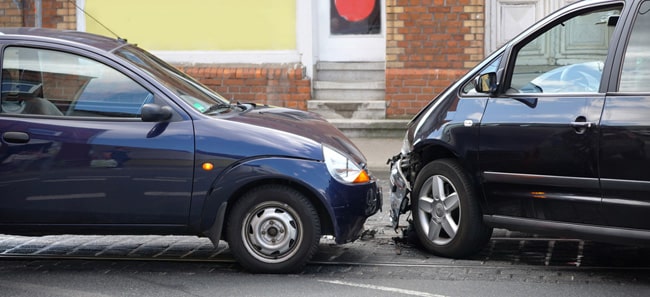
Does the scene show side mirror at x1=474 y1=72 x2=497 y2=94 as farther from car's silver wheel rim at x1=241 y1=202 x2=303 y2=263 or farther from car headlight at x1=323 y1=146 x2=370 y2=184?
car's silver wheel rim at x1=241 y1=202 x2=303 y2=263

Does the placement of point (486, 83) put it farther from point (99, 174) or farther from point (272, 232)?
point (99, 174)

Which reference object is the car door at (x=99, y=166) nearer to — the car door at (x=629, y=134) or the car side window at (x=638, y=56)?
the car door at (x=629, y=134)

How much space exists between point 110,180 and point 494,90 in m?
2.58

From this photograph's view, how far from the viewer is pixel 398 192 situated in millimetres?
7371

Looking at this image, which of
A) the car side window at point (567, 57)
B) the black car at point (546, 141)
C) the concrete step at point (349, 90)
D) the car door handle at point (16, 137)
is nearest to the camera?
the black car at point (546, 141)

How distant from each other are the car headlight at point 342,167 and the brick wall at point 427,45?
6.70m

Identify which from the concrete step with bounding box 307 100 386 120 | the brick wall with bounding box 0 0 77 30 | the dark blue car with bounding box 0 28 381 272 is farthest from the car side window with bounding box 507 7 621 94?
the brick wall with bounding box 0 0 77 30

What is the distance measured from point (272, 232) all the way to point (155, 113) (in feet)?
3.48

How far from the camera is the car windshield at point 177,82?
671 centimetres

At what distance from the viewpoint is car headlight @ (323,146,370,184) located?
253 inches

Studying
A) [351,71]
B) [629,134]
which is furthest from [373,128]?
[629,134]

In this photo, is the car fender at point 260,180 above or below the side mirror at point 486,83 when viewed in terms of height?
below

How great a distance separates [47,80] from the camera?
21.7 ft

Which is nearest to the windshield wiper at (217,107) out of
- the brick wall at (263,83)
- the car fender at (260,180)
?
the car fender at (260,180)
